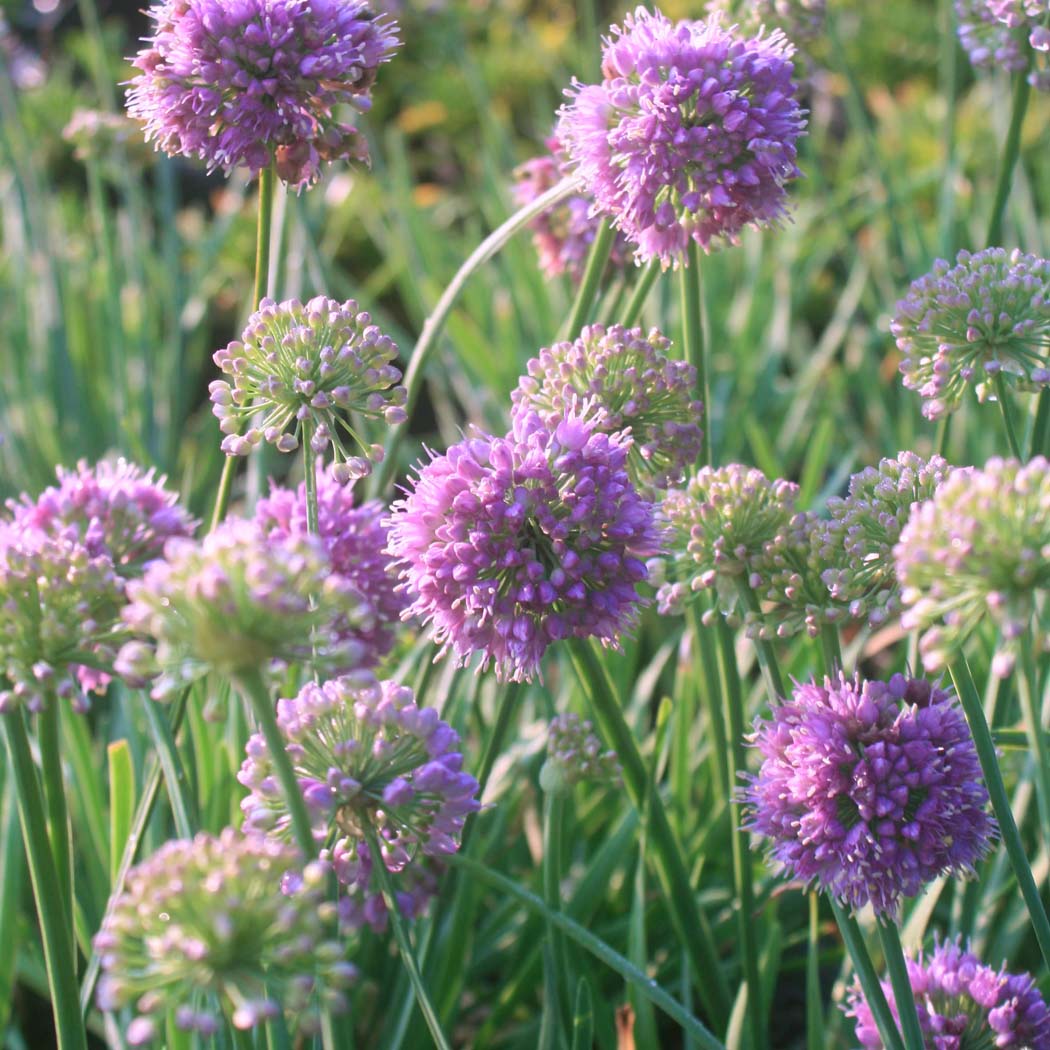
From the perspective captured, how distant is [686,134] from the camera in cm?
123

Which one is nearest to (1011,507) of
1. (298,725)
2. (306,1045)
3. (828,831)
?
Answer: (828,831)

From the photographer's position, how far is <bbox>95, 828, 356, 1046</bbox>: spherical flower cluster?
A: 0.80 metres

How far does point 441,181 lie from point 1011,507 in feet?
15.8

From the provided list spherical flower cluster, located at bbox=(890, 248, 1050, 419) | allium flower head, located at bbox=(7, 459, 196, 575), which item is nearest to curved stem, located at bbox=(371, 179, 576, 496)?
allium flower head, located at bbox=(7, 459, 196, 575)

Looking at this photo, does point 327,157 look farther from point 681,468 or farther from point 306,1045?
point 306,1045

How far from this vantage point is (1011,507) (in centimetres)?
86

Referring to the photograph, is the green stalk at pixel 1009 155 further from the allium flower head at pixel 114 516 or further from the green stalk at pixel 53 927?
the green stalk at pixel 53 927

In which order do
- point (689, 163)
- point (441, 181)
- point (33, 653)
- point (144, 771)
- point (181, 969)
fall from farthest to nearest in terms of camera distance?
point (441, 181) < point (144, 771) < point (689, 163) < point (33, 653) < point (181, 969)

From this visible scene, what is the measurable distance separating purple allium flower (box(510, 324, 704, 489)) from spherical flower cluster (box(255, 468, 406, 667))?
0.26 m

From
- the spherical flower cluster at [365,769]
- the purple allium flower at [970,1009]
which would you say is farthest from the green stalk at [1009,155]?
the spherical flower cluster at [365,769]

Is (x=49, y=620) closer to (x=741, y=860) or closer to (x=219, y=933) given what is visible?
(x=219, y=933)

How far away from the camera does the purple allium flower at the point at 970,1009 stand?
1206mm

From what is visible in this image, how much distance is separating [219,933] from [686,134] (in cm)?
85

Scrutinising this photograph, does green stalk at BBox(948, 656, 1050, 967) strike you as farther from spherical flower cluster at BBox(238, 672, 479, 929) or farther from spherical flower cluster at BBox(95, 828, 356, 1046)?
spherical flower cluster at BBox(95, 828, 356, 1046)
